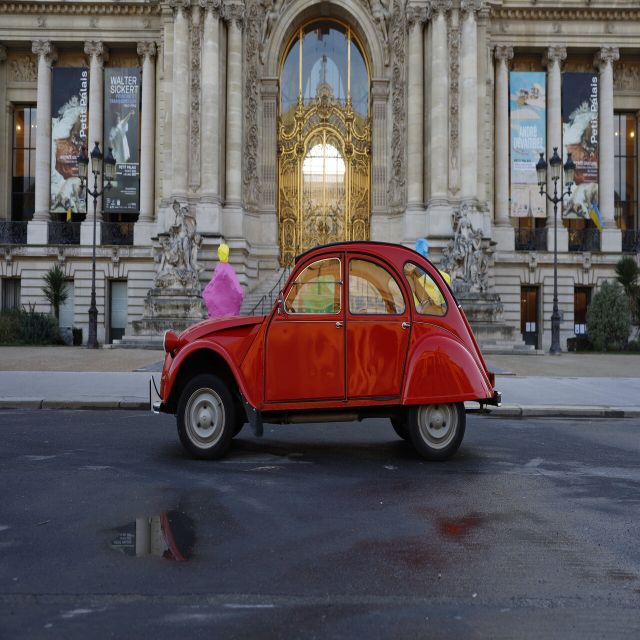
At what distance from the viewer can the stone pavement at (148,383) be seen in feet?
35.2

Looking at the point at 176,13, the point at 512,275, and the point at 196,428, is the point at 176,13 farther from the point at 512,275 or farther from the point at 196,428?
the point at 196,428

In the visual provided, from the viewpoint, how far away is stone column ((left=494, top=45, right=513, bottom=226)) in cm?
3294

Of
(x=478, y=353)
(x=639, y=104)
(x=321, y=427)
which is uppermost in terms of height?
(x=639, y=104)

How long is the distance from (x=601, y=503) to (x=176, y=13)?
28.7 metres

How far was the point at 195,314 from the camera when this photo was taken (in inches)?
1017

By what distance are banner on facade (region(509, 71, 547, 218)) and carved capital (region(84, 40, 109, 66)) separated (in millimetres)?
20579

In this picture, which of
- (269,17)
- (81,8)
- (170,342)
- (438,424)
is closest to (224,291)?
(170,342)

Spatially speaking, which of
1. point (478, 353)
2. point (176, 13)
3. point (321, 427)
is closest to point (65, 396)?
point (321, 427)

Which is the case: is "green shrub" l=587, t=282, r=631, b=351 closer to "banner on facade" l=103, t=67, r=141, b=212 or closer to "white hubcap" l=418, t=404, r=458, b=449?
A: "banner on facade" l=103, t=67, r=141, b=212

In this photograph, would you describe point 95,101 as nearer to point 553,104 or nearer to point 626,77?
point 553,104

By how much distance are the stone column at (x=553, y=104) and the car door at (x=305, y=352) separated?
2846cm

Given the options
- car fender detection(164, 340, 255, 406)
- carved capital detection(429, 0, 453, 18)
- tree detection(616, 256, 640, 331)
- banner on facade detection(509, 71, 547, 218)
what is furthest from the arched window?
car fender detection(164, 340, 255, 406)

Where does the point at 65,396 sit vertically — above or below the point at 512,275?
below

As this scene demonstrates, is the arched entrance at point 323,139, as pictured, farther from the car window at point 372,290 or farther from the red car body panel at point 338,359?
the red car body panel at point 338,359
